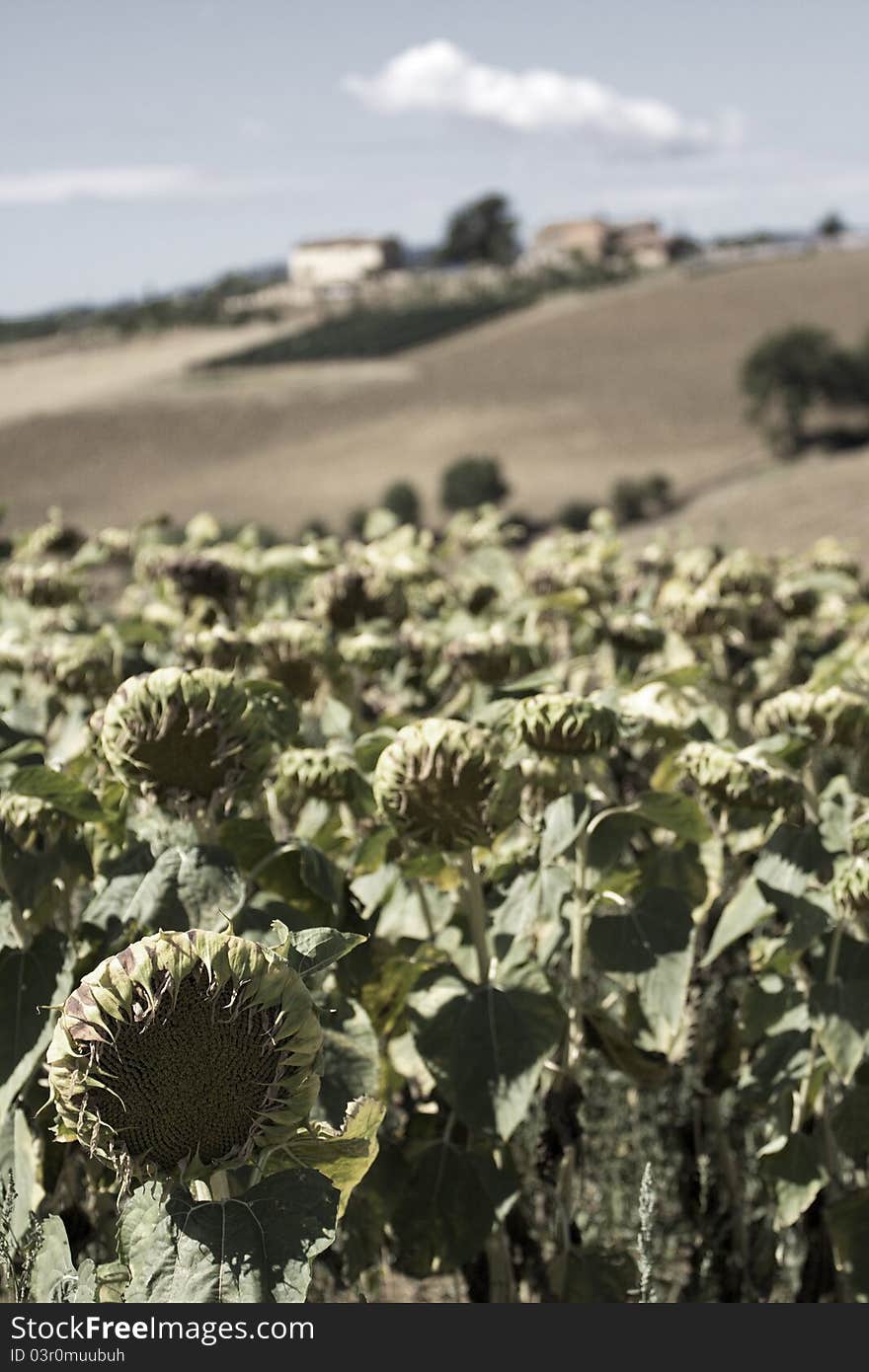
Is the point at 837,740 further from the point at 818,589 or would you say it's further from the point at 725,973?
the point at 818,589

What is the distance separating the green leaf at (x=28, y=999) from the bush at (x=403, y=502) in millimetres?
34560

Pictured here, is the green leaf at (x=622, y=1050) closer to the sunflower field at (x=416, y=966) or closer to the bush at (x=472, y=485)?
the sunflower field at (x=416, y=966)

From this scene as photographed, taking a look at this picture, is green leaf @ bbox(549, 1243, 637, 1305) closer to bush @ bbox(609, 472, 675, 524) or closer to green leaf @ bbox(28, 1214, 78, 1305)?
green leaf @ bbox(28, 1214, 78, 1305)

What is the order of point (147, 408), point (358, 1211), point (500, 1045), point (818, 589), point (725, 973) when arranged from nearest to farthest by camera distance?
point (500, 1045)
point (358, 1211)
point (725, 973)
point (818, 589)
point (147, 408)

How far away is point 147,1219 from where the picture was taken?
141 centimetres

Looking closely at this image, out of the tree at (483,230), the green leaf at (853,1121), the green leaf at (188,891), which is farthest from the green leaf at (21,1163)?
the tree at (483,230)

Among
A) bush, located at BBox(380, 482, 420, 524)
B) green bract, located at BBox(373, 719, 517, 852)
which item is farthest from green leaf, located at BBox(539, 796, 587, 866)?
bush, located at BBox(380, 482, 420, 524)

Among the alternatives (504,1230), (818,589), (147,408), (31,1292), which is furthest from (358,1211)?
(147,408)

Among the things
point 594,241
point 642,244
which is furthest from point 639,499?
point 594,241

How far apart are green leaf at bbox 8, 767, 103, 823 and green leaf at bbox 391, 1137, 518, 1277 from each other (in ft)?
2.66

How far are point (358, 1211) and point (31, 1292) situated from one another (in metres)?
0.66

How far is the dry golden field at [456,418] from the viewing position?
39.9 meters

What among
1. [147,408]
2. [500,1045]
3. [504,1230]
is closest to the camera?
[500,1045]

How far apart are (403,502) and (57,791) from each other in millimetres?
35358
